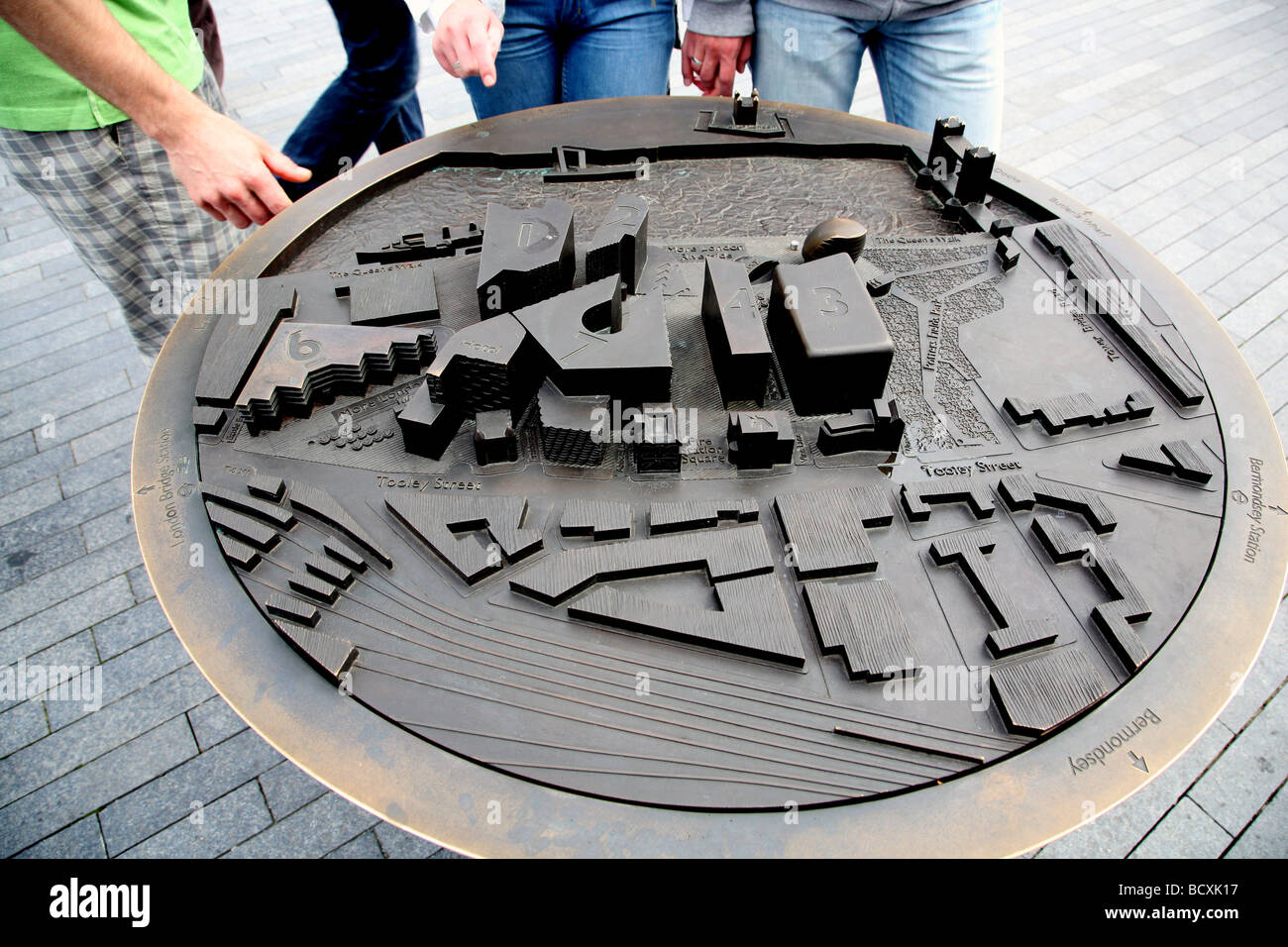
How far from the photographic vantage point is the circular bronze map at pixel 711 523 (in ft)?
5.51

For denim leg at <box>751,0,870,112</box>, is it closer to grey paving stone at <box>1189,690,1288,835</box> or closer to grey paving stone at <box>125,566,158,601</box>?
grey paving stone at <box>1189,690,1288,835</box>

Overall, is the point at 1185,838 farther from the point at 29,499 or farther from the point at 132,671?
the point at 29,499

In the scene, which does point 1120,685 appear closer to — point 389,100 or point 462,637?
point 462,637

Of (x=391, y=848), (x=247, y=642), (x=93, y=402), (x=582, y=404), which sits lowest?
(x=391, y=848)

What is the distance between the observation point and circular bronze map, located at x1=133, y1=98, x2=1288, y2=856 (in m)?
1.68

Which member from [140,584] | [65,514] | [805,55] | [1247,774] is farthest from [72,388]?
[1247,774]

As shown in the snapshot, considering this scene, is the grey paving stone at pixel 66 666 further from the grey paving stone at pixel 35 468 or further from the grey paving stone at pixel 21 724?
the grey paving stone at pixel 35 468

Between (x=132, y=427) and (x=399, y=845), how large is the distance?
9.30ft

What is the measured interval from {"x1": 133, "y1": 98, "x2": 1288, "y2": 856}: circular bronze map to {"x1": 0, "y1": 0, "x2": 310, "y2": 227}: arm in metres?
0.20

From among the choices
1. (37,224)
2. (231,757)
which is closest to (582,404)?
(231,757)

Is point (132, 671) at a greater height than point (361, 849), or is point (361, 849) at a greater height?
point (132, 671)

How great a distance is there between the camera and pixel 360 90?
4355 mm
